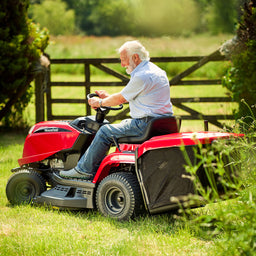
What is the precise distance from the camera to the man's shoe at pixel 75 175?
4.28m

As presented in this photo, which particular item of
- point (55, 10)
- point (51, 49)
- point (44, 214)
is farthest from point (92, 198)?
point (55, 10)

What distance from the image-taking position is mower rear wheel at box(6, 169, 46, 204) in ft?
15.1

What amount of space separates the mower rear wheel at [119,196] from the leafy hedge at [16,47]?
4.65 meters

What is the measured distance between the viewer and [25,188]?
4.66 m

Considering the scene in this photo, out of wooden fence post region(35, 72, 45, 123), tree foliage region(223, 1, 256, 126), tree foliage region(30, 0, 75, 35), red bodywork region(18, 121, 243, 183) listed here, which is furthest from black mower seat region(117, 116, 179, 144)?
tree foliage region(30, 0, 75, 35)

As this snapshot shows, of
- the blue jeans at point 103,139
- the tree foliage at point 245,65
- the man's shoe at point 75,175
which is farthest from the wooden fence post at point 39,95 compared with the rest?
the blue jeans at point 103,139

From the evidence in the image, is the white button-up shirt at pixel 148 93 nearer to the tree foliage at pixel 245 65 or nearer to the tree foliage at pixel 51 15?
the tree foliage at pixel 245 65

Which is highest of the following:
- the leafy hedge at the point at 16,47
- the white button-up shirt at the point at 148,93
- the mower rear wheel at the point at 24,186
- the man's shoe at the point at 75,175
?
the leafy hedge at the point at 16,47

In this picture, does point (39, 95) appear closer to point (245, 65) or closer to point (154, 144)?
point (245, 65)

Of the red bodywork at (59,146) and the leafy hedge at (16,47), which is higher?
the leafy hedge at (16,47)

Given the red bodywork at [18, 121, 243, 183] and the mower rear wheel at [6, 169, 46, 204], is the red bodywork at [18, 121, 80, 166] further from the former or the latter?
the mower rear wheel at [6, 169, 46, 204]

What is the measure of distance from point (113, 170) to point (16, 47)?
4.68m

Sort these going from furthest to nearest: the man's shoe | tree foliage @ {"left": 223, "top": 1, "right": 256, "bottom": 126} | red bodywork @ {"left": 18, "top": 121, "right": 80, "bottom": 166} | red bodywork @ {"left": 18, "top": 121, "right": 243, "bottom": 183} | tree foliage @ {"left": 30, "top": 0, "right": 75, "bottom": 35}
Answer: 1. tree foliage @ {"left": 30, "top": 0, "right": 75, "bottom": 35}
2. tree foliage @ {"left": 223, "top": 1, "right": 256, "bottom": 126}
3. red bodywork @ {"left": 18, "top": 121, "right": 80, "bottom": 166}
4. the man's shoe
5. red bodywork @ {"left": 18, "top": 121, "right": 243, "bottom": 183}

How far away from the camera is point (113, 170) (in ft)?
13.9
